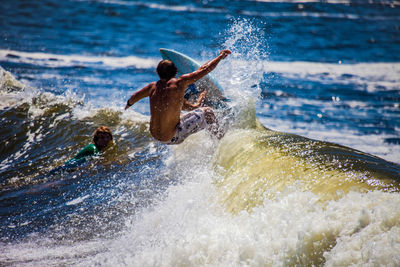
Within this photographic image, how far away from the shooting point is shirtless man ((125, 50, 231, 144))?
5.11 m

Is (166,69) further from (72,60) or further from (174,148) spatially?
(72,60)

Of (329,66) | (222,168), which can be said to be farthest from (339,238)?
(329,66)

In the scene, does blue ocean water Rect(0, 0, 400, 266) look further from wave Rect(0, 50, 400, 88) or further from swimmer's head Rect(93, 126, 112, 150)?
swimmer's head Rect(93, 126, 112, 150)

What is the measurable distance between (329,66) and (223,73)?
8491mm

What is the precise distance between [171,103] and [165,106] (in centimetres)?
9

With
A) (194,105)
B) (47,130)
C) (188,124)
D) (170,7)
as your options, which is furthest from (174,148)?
(170,7)

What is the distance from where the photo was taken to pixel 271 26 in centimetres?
1930

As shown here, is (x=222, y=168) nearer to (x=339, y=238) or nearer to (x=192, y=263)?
(x=192, y=263)

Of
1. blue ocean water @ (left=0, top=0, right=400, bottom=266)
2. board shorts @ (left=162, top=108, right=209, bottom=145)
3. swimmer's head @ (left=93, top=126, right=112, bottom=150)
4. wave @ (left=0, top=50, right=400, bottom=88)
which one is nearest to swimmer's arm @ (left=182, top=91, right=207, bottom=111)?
board shorts @ (left=162, top=108, right=209, bottom=145)

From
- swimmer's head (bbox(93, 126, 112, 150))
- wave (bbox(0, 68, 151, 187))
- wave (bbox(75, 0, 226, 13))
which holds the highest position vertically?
wave (bbox(75, 0, 226, 13))

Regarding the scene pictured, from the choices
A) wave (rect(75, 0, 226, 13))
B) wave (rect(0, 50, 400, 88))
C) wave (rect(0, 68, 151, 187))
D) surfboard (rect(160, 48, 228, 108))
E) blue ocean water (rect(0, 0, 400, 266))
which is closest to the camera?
blue ocean water (rect(0, 0, 400, 266))

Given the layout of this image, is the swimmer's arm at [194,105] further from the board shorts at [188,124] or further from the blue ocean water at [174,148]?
the blue ocean water at [174,148]

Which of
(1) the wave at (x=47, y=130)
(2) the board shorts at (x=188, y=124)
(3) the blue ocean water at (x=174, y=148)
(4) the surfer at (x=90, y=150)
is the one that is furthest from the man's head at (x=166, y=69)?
(4) the surfer at (x=90, y=150)

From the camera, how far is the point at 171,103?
5.22m
